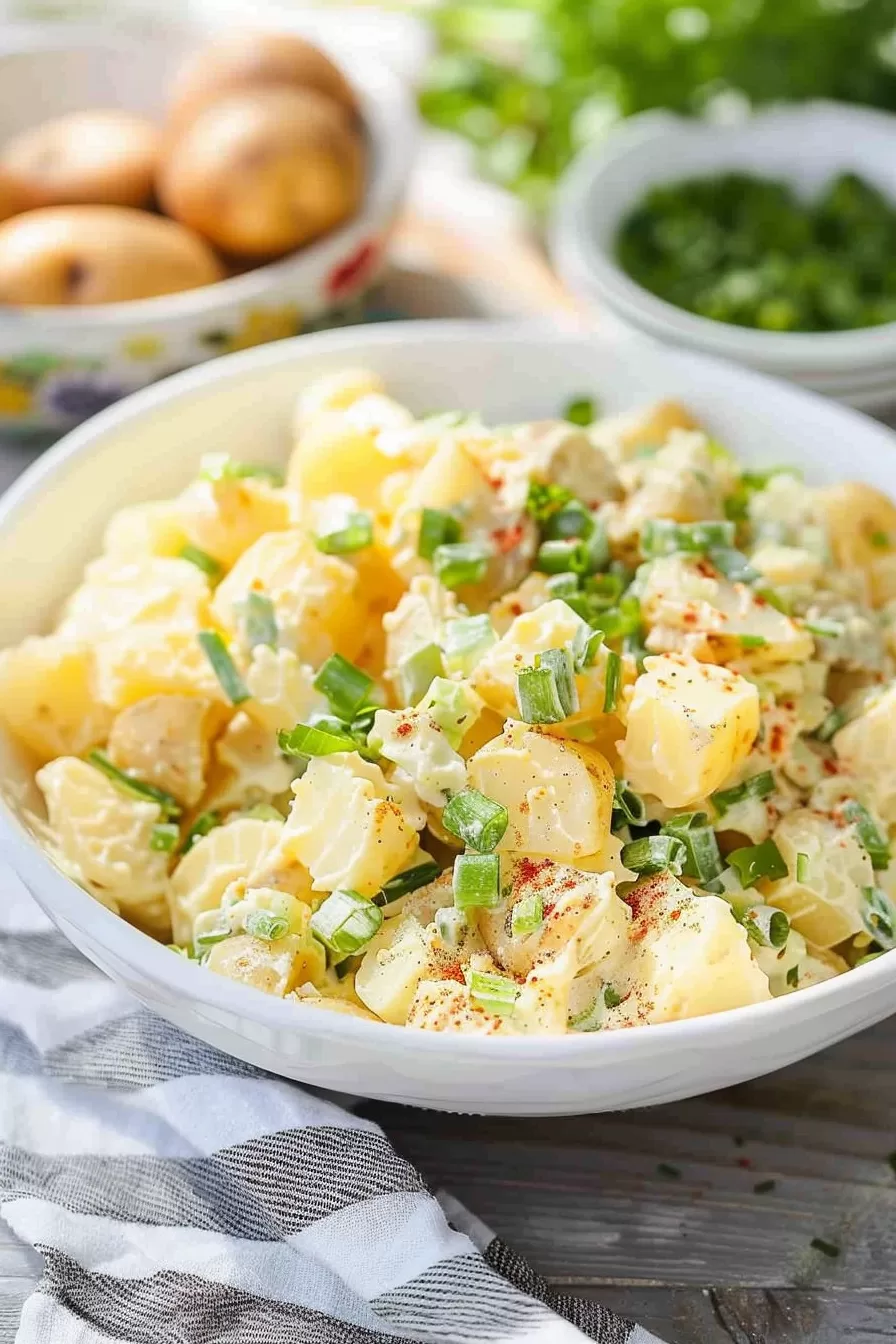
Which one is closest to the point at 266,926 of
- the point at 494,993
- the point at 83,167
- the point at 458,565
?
the point at 494,993

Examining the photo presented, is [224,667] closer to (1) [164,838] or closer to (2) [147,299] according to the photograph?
(1) [164,838]

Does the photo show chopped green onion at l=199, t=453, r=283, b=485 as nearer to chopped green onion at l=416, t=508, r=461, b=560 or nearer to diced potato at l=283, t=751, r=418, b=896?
chopped green onion at l=416, t=508, r=461, b=560

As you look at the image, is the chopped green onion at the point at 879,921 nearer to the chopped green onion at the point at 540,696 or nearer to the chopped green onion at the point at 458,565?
the chopped green onion at the point at 540,696

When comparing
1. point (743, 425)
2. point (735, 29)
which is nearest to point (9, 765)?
point (743, 425)

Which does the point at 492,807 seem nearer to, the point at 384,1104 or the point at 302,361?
the point at 384,1104

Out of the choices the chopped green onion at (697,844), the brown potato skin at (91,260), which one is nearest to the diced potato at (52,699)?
the chopped green onion at (697,844)

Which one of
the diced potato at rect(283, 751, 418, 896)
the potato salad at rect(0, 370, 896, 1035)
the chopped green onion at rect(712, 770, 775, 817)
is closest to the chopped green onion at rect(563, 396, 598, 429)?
the potato salad at rect(0, 370, 896, 1035)
